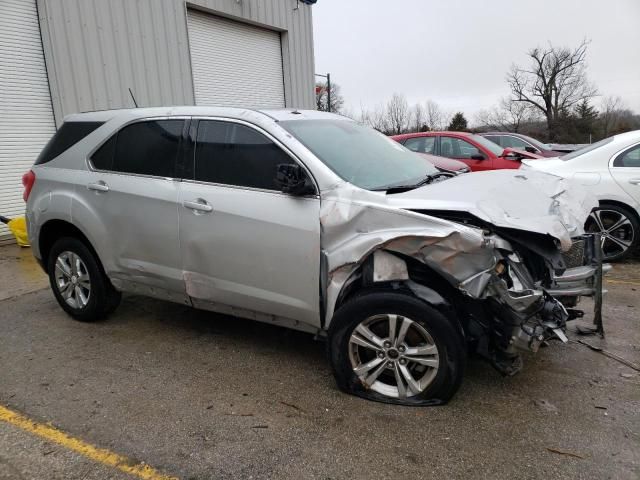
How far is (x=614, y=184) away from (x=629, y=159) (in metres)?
0.35

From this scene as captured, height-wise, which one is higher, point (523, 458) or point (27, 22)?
point (27, 22)

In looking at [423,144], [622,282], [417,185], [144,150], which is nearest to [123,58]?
[423,144]

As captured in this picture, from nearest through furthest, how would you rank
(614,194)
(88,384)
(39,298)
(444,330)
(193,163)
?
(444,330), (88,384), (193,163), (39,298), (614,194)

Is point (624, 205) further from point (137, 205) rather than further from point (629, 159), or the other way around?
point (137, 205)

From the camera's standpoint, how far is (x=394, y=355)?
9.64ft

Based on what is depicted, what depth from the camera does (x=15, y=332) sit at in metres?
4.37

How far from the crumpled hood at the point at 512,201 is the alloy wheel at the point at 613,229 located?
245 centimetres

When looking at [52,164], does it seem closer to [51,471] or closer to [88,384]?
[88,384]

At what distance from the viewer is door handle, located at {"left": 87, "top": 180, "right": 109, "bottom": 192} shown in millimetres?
3987

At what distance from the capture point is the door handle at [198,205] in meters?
3.46

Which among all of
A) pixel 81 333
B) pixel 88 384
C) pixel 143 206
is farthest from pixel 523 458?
pixel 81 333

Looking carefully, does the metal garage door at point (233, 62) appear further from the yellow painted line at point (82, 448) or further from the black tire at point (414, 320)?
the yellow painted line at point (82, 448)

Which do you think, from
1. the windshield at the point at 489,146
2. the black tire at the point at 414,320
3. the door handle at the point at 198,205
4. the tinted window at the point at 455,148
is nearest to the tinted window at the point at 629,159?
the windshield at the point at 489,146

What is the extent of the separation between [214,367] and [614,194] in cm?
509
